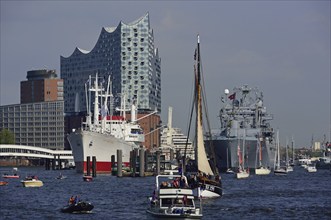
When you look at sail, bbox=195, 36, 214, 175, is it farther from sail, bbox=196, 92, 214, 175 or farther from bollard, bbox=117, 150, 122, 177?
bollard, bbox=117, 150, 122, 177

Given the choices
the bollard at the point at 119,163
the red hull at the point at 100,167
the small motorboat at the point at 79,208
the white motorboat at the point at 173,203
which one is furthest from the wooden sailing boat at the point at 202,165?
the red hull at the point at 100,167

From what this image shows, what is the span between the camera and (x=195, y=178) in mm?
88688

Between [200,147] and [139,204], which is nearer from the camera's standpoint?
[139,204]

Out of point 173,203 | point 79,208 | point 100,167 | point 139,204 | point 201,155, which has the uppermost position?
point 201,155

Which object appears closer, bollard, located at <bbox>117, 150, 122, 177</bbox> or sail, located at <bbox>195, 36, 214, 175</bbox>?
sail, located at <bbox>195, 36, 214, 175</bbox>

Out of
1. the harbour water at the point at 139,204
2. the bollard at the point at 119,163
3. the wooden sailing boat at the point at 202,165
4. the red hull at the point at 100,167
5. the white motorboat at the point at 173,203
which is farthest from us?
the red hull at the point at 100,167

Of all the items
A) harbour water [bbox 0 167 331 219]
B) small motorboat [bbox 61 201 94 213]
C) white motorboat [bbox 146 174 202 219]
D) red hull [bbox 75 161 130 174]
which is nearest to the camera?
white motorboat [bbox 146 174 202 219]

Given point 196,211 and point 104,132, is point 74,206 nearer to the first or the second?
point 196,211

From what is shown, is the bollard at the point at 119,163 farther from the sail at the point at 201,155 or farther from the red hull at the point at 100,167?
the sail at the point at 201,155

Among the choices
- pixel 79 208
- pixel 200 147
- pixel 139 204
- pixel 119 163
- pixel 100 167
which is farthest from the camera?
pixel 100 167

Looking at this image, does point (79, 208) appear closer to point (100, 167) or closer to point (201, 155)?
point (201, 155)

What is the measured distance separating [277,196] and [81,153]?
87336mm

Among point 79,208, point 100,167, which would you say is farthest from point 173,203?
point 100,167

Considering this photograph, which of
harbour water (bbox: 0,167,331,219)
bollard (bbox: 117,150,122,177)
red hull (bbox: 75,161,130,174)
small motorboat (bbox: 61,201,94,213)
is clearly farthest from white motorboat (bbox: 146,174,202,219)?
red hull (bbox: 75,161,130,174)
